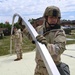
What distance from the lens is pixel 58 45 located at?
293cm

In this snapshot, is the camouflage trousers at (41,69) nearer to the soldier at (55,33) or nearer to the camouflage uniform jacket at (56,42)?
the camouflage uniform jacket at (56,42)

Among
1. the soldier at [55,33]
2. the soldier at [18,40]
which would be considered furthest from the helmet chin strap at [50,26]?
the soldier at [18,40]

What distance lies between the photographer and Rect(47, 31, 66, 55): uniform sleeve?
2879mm

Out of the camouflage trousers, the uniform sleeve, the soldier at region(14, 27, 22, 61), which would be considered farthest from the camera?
the soldier at region(14, 27, 22, 61)

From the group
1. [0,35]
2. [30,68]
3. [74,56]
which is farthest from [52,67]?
[0,35]

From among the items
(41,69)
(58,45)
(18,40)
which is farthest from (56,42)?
(18,40)

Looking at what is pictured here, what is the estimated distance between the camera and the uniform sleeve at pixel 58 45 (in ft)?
9.45

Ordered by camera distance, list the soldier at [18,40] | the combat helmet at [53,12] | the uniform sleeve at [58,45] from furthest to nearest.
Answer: the soldier at [18,40] → the combat helmet at [53,12] → the uniform sleeve at [58,45]

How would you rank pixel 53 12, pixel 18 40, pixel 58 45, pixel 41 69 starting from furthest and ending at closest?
pixel 18 40
pixel 41 69
pixel 53 12
pixel 58 45

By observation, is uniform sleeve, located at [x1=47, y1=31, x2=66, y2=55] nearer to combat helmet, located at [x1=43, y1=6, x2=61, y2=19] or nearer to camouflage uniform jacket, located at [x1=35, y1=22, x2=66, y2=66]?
camouflage uniform jacket, located at [x1=35, y1=22, x2=66, y2=66]

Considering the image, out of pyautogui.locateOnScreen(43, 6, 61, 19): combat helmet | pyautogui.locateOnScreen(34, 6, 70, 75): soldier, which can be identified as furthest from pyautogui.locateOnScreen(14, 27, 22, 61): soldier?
pyautogui.locateOnScreen(43, 6, 61, 19): combat helmet

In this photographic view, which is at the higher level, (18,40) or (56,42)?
(56,42)

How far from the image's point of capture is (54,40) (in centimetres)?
307

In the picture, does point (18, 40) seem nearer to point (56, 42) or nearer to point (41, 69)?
point (41, 69)
